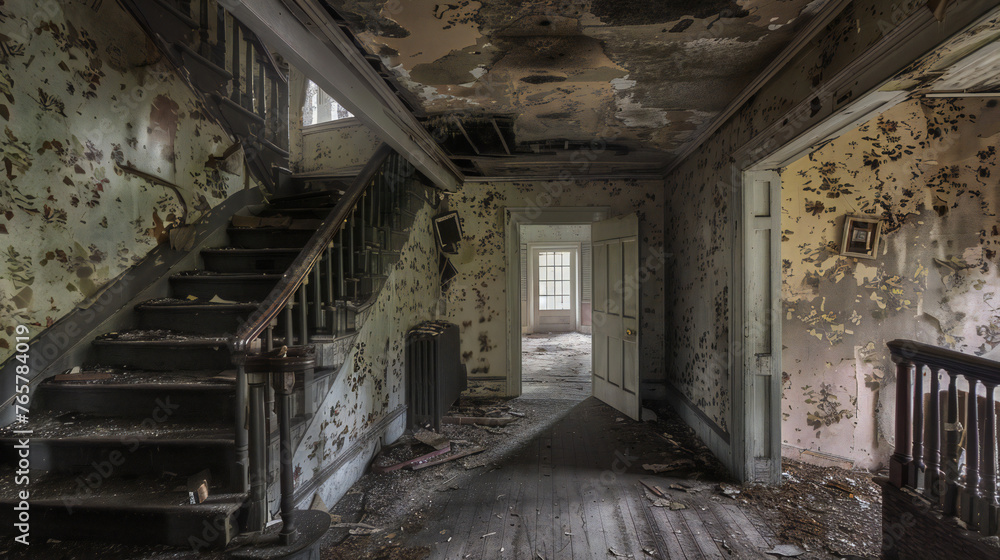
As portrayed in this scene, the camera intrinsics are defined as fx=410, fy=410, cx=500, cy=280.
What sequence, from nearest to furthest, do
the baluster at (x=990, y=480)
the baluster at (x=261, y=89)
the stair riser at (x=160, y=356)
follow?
1. the baluster at (x=990, y=480)
2. the stair riser at (x=160, y=356)
3. the baluster at (x=261, y=89)

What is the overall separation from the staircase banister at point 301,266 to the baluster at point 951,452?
9.40 ft

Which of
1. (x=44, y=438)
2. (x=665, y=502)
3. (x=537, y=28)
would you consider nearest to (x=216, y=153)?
(x=44, y=438)

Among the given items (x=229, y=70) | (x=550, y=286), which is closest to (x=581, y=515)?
(x=229, y=70)

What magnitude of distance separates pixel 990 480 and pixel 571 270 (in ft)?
26.9

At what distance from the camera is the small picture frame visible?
114 inches

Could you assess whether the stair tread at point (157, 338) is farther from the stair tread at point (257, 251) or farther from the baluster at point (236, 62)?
the baluster at point (236, 62)

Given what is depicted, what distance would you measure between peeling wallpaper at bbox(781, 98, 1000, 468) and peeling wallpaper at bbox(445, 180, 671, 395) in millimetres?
1938

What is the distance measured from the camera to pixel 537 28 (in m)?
1.86

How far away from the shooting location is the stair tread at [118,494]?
164 cm

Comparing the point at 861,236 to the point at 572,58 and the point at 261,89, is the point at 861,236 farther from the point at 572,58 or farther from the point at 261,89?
the point at 261,89

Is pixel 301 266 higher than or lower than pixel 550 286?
higher

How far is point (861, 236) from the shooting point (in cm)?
293

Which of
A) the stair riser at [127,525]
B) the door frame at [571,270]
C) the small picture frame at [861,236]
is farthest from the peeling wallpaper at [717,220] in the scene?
the door frame at [571,270]

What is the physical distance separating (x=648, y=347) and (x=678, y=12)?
358 cm
